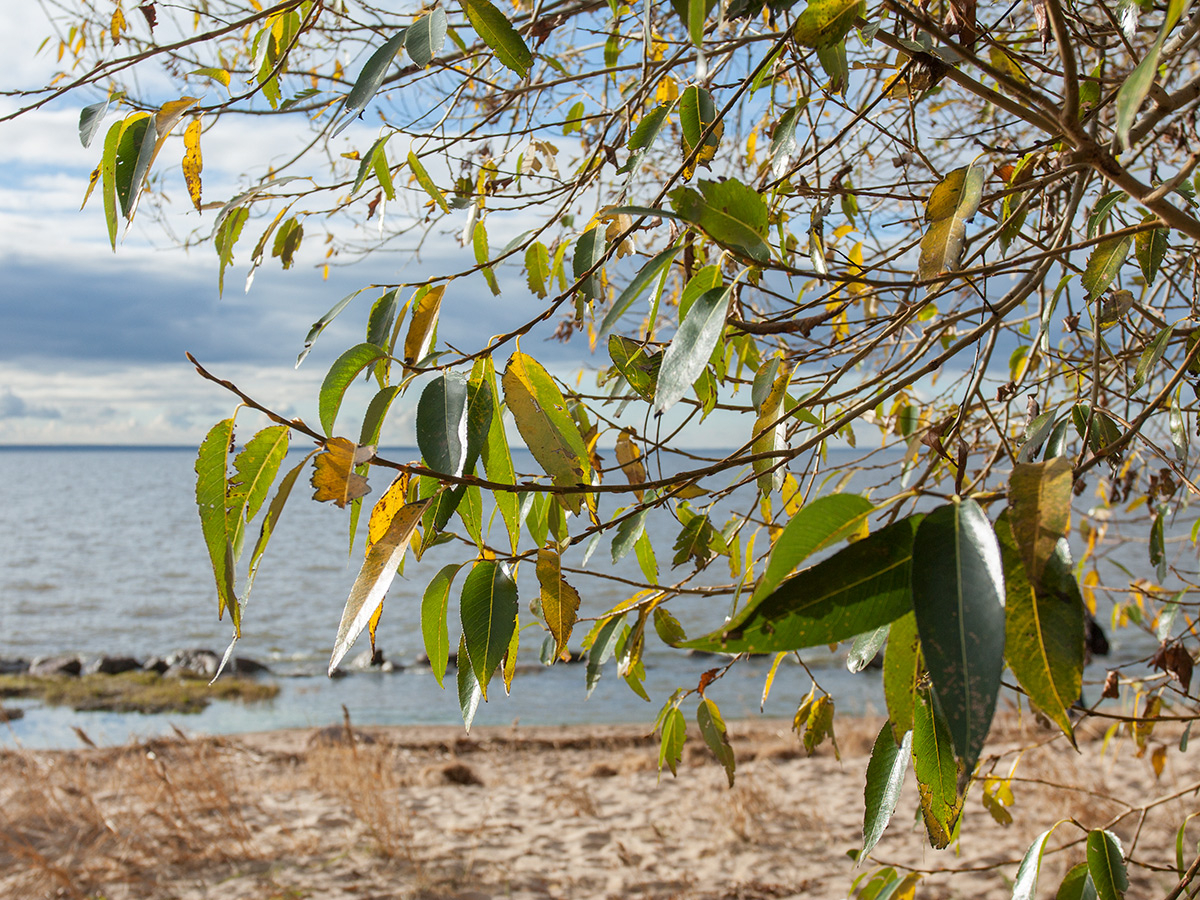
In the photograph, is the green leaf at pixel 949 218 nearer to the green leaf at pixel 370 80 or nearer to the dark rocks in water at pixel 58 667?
the green leaf at pixel 370 80

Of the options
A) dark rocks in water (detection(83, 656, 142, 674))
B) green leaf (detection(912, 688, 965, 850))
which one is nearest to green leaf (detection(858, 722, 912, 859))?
green leaf (detection(912, 688, 965, 850))

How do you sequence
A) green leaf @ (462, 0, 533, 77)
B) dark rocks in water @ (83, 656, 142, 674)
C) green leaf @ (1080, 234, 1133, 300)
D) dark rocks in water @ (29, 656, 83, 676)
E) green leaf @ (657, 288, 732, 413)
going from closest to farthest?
green leaf @ (657, 288, 732, 413)
green leaf @ (462, 0, 533, 77)
green leaf @ (1080, 234, 1133, 300)
dark rocks in water @ (29, 656, 83, 676)
dark rocks in water @ (83, 656, 142, 674)

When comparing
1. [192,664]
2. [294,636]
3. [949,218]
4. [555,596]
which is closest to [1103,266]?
[949,218]

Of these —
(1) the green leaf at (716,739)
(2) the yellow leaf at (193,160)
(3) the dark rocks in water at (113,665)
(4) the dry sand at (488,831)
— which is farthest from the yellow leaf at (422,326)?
(3) the dark rocks in water at (113,665)

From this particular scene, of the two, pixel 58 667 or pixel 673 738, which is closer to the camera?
pixel 673 738

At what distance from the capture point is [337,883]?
3543 millimetres

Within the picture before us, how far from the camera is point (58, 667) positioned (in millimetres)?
10938

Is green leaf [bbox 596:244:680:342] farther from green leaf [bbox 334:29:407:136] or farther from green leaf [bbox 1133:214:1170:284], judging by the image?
green leaf [bbox 1133:214:1170:284]

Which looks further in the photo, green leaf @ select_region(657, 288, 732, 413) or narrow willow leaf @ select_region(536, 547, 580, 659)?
narrow willow leaf @ select_region(536, 547, 580, 659)

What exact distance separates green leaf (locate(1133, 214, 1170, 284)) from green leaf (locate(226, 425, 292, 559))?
967 millimetres

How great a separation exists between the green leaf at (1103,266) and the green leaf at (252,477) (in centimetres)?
84

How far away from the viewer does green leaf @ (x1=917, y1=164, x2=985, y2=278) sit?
715 mm

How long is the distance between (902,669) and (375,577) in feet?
1.11

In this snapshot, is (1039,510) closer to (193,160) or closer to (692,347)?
(692,347)
